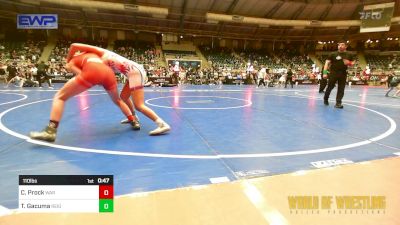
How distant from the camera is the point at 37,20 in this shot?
86.3 ft

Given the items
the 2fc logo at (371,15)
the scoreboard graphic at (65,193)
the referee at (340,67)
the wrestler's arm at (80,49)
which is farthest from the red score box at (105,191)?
the 2fc logo at (371,15)

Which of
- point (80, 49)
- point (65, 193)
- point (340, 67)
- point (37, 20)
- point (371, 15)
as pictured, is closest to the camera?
point (65, 193)

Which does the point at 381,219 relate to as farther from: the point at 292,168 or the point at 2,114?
the point at 2,114

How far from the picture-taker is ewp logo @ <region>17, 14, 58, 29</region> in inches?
981

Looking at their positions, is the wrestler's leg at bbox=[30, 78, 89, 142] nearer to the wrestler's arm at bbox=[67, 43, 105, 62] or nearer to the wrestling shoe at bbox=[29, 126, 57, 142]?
the wrestling shoe at bbox=[29, 126, 57, 142]

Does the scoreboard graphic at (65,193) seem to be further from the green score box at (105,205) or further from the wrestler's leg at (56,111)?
the wrestler's leg at (56,111)

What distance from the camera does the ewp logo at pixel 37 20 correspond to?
81.8 feet

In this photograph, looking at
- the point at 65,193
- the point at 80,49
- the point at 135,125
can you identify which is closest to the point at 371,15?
the point at 135,125

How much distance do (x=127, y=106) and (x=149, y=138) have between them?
98 cm

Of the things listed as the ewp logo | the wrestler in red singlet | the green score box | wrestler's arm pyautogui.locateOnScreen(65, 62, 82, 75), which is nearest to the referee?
the wrestler in red singlet

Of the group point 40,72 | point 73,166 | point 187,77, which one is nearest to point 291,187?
point 73,166

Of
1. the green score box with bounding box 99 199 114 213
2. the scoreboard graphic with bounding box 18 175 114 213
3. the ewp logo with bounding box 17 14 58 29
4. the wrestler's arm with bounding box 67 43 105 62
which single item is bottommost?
the green score box with bounding box 99 199 114 213

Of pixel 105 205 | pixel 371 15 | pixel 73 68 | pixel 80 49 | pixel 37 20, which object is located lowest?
pixel 105 205

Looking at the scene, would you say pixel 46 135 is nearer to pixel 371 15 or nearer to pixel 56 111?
pixel 56 111
